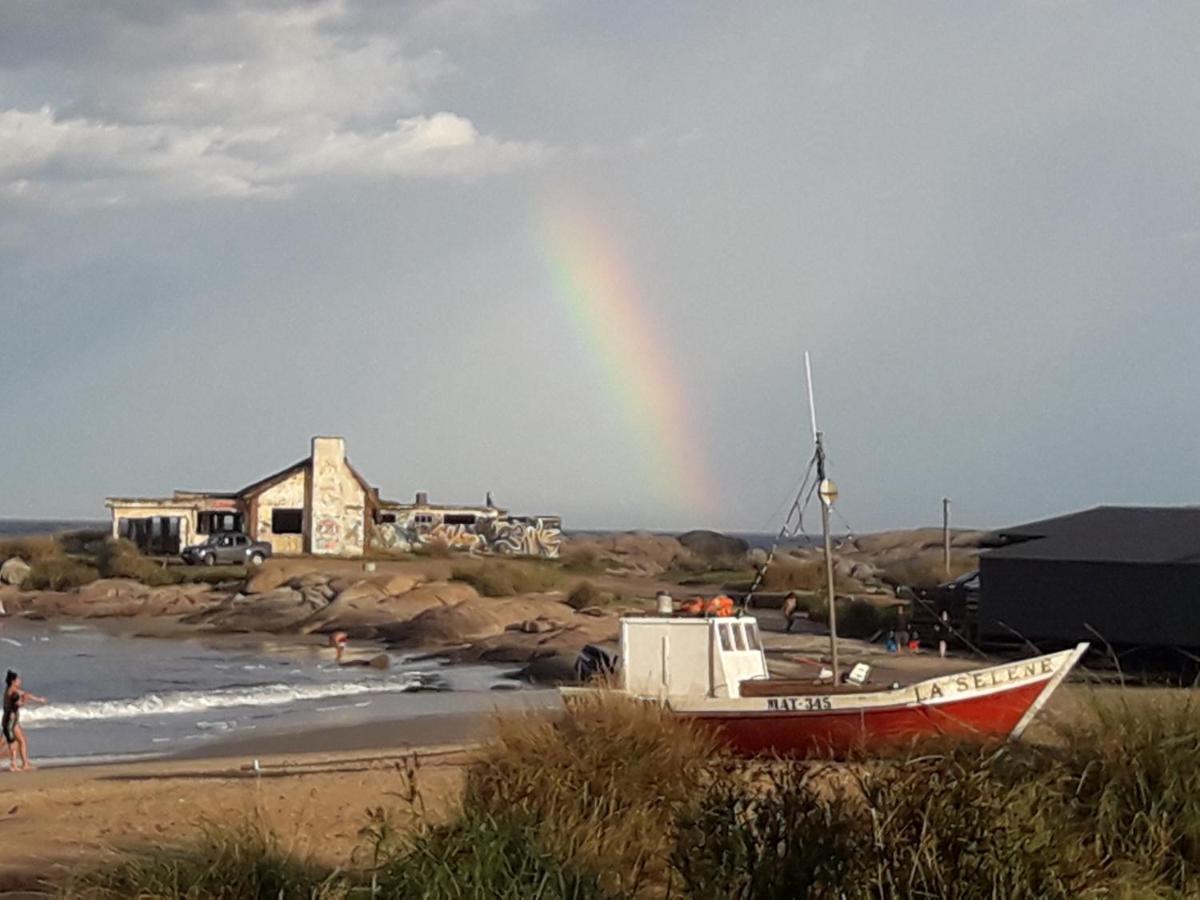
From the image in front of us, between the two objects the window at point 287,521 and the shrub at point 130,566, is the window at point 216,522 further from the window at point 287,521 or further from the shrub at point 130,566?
the shrub at point 130,566

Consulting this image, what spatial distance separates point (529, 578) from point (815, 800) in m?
50.0

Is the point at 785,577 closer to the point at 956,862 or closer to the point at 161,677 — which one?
the point at 161,677

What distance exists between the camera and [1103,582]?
30.4 m

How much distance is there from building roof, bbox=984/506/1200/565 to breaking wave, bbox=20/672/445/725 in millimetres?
13532

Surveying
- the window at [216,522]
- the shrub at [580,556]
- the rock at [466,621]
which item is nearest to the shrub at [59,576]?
the window at [216,522]

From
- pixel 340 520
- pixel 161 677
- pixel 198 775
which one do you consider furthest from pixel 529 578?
pixel 198 775

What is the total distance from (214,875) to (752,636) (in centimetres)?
1196

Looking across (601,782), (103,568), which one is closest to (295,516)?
(103,568)

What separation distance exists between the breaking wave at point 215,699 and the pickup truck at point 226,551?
34.5 metres

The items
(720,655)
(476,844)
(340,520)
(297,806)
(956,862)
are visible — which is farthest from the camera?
(340,520)

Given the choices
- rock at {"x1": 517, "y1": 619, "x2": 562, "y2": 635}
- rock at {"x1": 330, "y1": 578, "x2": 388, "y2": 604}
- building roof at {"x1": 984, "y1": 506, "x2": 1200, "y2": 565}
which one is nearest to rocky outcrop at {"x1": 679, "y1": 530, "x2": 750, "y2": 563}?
rock at {"x1": 330, "y1": 578, "x2": 388, "y2": 604}

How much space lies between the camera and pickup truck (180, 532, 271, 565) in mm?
68312

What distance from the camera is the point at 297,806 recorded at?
1416 centimetres

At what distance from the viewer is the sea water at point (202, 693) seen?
26.6 meters
